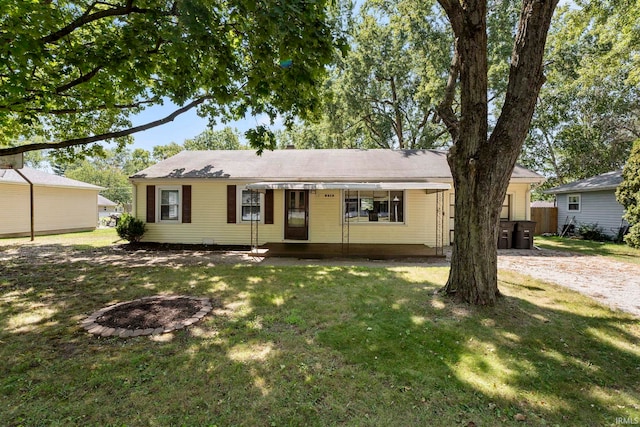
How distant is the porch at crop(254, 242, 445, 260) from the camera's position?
9.35 metres

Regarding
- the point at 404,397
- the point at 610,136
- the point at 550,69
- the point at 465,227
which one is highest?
the point at 550,69

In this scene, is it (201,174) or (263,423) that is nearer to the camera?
(263,423)

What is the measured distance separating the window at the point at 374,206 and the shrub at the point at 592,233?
12119 mm

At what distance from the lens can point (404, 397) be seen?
2633 mm

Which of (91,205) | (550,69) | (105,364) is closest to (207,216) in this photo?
(105,364)

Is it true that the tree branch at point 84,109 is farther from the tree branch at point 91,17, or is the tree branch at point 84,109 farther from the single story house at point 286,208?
the tree branch at point 91,17

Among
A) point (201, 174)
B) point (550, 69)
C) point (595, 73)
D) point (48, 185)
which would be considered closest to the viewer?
point (201, 174)

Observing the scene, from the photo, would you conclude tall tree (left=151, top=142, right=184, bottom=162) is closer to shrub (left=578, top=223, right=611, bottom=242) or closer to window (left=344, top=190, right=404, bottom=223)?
window (left=344, top=190, right=404, bottom=223)

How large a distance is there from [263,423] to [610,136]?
32.5 m

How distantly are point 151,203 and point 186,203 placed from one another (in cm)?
146

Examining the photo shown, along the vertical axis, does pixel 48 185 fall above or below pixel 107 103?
below

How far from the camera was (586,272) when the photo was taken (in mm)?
7723

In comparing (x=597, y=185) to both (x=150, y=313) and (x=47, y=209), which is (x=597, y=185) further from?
(x=47, y=209)

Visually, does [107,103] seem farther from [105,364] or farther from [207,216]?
[105,364]
